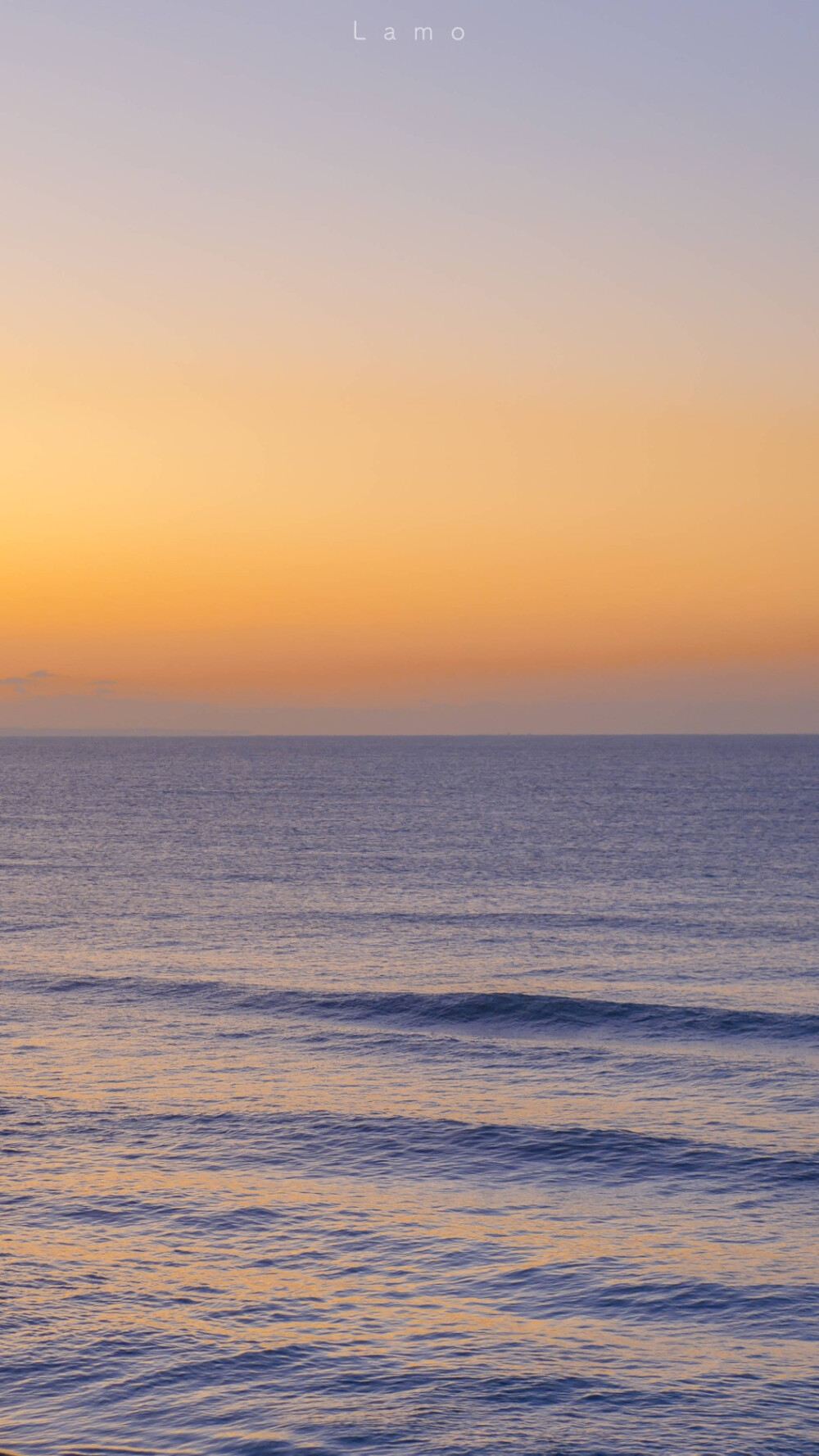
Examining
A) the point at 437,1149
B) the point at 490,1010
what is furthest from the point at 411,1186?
the point at 490,1010

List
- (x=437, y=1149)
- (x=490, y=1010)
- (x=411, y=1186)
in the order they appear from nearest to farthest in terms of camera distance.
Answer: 1. (x=411, y=1186)
2. (x=437, y=1149)
3. (x=490, y=1010)

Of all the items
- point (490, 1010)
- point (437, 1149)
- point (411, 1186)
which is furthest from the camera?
point (490, 1010)

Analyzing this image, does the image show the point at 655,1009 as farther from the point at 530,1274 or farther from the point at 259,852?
the point at 259,852

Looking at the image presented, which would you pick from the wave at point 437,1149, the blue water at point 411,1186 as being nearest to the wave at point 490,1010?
the blue water at point 411,1186

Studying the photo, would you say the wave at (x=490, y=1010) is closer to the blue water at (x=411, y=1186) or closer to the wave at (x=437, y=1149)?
the blue water at (x=411, y=1186)

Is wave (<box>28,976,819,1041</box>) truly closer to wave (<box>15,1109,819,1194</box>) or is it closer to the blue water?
the blue water

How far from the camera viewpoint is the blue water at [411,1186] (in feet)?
53.0

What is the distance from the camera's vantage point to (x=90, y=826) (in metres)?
122

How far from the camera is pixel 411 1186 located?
24.1m

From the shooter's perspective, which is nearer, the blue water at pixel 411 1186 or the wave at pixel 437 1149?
the blue water at pixel 411 1186

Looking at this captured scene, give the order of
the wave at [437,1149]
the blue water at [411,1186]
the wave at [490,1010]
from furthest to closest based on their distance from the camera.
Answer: the wave at [490,1010], the wave at [437,1149], the blue water at [411,1186]

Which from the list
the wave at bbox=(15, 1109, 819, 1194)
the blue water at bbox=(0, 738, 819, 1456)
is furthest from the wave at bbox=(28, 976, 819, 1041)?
the wave at bbox=(15, 1109, 819, 1194)

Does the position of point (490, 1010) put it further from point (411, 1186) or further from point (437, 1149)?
point (411, 1186)

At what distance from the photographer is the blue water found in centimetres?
1614
